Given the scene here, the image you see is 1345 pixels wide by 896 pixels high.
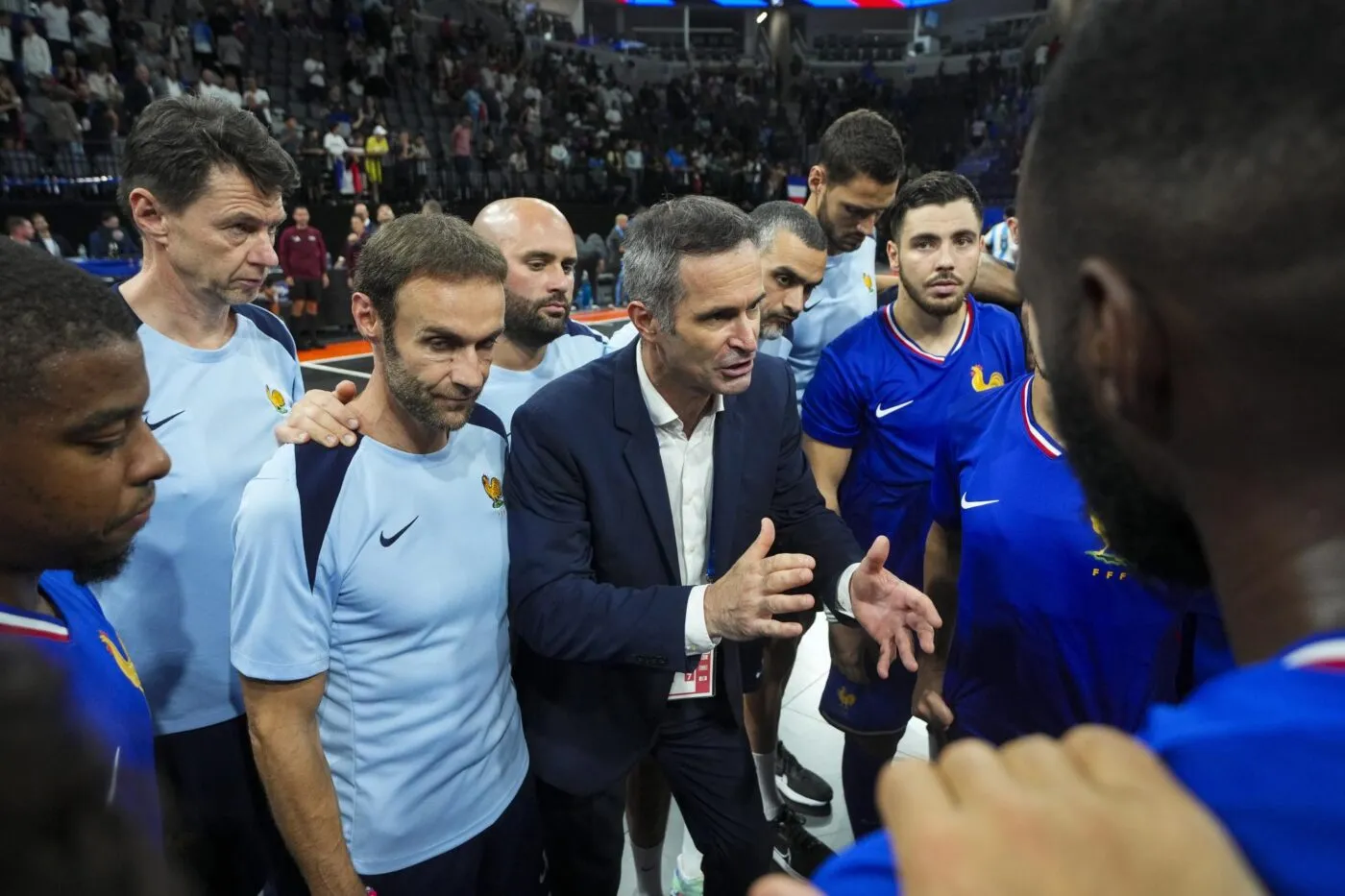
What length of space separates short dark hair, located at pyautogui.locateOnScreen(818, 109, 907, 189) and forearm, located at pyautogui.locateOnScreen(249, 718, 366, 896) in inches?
110

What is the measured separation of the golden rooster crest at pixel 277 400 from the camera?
2.31 m

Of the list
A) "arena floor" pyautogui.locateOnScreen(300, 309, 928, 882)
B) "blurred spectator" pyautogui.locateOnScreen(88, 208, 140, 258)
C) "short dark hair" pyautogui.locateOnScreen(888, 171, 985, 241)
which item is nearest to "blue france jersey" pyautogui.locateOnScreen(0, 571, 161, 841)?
"arena floor" pyautogui.locateOnScreen(300, 309, 928, 882)

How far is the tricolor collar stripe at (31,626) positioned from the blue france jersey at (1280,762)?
4.17 feet

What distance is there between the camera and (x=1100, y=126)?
59 cm

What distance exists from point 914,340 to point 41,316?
2.49 meters

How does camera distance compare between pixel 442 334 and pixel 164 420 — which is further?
pixel 164 420

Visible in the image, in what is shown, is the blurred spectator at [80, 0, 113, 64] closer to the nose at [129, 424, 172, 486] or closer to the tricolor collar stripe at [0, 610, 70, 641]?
the nose at [129, 424, 172, 486]

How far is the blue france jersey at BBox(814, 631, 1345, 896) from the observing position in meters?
0.42

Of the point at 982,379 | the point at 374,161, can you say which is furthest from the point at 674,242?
the point at 374,161

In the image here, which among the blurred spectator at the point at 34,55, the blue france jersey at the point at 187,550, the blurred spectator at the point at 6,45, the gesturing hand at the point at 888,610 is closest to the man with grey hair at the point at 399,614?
the blue france jersey at the point at 187,550

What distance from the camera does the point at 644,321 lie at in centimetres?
219

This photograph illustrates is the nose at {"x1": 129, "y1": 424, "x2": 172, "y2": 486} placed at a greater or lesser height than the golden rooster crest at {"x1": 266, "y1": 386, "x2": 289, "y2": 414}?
greater

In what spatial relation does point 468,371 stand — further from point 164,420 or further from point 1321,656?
point 1321,656

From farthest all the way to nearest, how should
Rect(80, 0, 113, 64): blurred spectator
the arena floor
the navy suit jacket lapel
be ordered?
Rect(80, 0, 113, 64): blurred spectator
the arena floor
the navy suit jacket lapel
